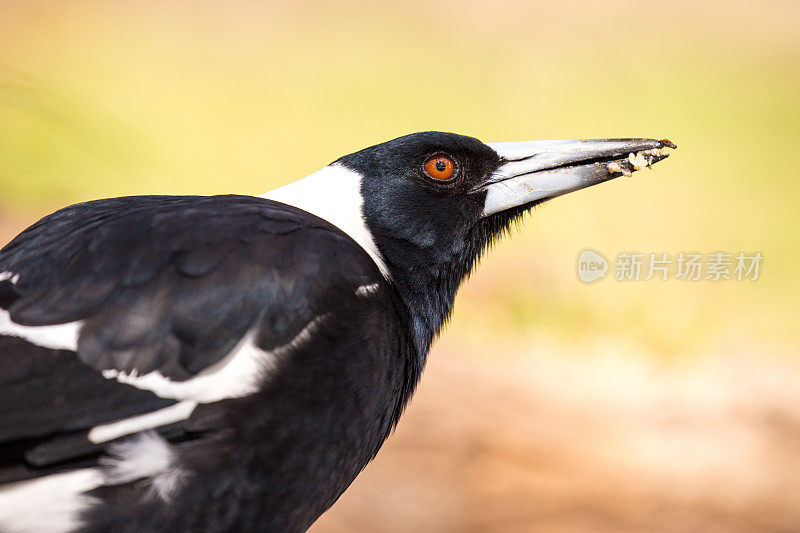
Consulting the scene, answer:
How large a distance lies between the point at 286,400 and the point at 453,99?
283 cm

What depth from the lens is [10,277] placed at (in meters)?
1.25

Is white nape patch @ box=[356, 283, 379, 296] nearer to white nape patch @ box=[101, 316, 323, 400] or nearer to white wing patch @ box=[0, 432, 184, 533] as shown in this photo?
white nape patch @ box=[101, 316, 323, 400]

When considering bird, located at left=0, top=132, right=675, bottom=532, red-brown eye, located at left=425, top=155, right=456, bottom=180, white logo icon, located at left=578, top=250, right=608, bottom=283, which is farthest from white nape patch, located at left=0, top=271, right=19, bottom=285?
white logo icon, located at left=578, top=250, right=608, bottom=283

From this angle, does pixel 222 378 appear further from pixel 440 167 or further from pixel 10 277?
pixel 440 167

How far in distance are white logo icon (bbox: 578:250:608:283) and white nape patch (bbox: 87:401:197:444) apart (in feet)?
6.60

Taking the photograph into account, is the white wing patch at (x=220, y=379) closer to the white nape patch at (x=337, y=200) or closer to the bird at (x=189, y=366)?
the bird at (x=189, y=366)

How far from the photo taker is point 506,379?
2.77m

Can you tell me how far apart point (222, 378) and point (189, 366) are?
45 mm

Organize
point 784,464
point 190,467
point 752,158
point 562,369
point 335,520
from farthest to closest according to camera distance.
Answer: point 752,158 → point 562,369 → point 784,464 → point 335,520 → point 190,467

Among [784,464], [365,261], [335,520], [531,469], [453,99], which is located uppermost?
[453,99]

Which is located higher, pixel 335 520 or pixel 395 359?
pixel 395 359

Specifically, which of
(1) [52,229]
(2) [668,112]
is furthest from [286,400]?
(2) [668,112]

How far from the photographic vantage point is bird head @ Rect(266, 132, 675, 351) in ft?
4.96

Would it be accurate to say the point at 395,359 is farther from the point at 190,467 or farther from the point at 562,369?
the point at 562,369
